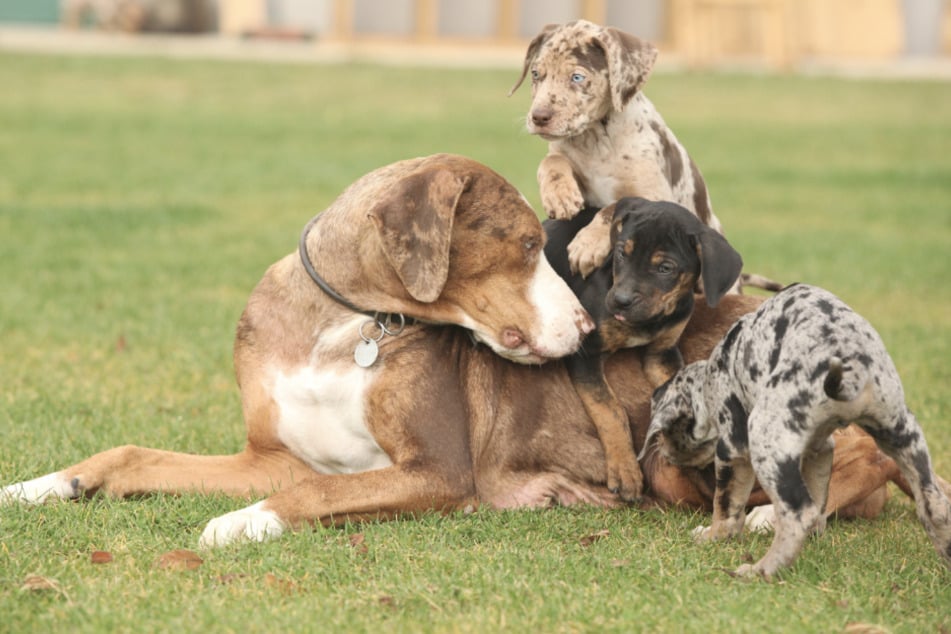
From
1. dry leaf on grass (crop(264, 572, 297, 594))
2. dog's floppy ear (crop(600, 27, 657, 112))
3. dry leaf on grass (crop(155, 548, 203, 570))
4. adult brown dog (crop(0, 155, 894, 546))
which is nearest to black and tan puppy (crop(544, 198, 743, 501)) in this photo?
adult brown dog (crop(0, 155, 894, 546))

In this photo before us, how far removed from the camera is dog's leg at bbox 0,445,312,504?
5691mm

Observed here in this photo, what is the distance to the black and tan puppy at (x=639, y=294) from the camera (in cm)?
551

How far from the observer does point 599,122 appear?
662 cm

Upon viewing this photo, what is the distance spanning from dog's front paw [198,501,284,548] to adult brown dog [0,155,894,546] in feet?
0.08

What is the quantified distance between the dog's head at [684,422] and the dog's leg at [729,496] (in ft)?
0.67

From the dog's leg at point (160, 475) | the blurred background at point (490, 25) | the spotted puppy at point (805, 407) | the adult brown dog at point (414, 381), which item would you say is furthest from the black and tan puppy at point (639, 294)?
the blurred background at point (490, 25)

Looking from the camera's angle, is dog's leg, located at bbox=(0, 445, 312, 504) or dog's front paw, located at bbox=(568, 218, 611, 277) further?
dog's front paw, located at bbox=(568, 218, 611, 277)

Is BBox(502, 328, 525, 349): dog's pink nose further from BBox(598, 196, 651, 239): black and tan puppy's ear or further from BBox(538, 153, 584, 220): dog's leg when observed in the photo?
BBox(538, 153, 584, 220): dog's leg

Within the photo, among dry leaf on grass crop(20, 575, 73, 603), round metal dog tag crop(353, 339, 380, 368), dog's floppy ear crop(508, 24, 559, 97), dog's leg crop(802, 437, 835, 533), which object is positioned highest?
dog's floppy ear crop(508, 24, 559, 97)

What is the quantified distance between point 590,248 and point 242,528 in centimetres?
179

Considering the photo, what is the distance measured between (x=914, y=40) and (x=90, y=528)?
36701 mm

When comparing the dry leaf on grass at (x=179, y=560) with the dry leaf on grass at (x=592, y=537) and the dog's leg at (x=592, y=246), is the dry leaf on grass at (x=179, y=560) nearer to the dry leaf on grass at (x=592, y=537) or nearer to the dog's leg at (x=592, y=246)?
the dry leaf on grass at (x=592, y=537)

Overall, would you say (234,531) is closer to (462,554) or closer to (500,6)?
(462,554)

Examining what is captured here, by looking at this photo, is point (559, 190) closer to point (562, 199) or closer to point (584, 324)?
point (562, 199)
